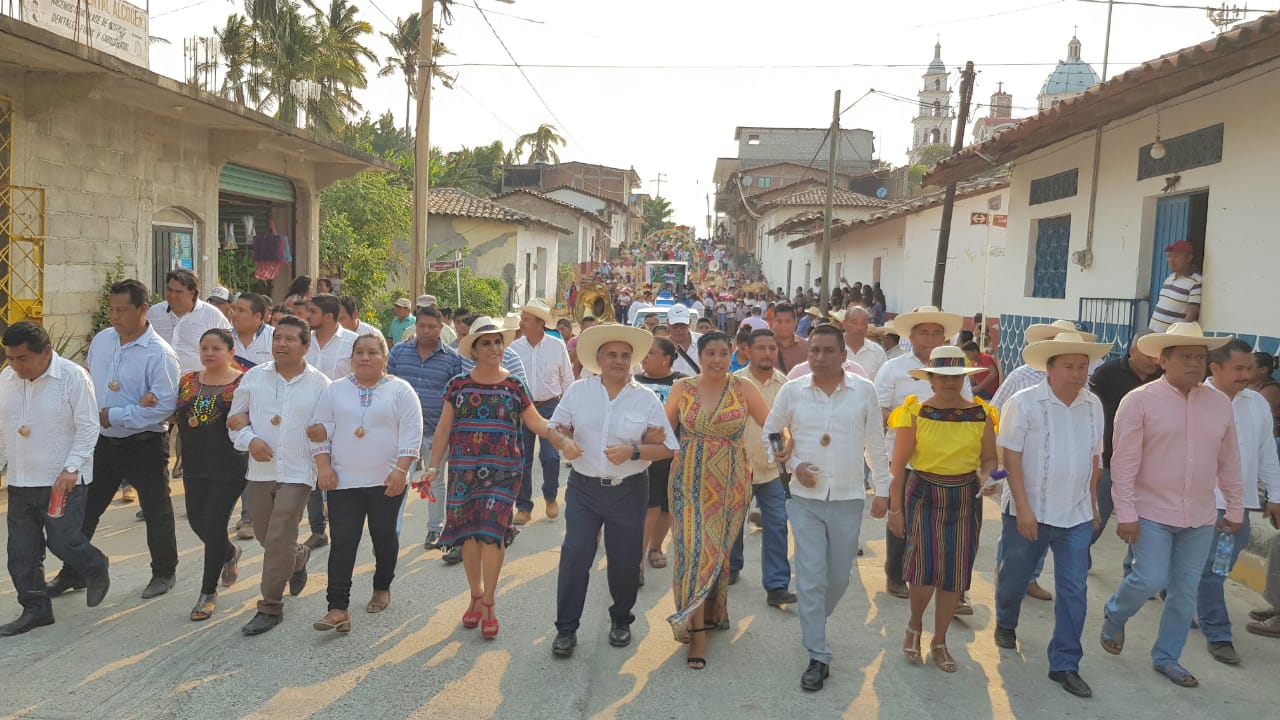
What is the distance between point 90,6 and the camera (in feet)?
36.9

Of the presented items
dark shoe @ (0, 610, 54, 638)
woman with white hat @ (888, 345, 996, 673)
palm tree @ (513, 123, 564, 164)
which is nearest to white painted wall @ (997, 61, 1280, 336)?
woman with white hat @ (888, 345, 996, 673)

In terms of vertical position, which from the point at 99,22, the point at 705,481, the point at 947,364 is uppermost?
the point at 99,22

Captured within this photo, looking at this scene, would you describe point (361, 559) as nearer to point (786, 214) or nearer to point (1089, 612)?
point (1089, 612)

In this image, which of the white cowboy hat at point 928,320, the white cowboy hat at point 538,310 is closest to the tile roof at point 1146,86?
the white cowboy hat at point 928,320

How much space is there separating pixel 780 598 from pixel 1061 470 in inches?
74.9

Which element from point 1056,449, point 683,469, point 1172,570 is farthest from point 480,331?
point 1172,570

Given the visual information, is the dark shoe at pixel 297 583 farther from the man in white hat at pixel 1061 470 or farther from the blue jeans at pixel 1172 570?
the blue jeans at pixel 1172 570

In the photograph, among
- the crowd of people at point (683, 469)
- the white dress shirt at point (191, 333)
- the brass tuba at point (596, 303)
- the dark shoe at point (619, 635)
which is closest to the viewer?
the crowd of people at point (683, 469)

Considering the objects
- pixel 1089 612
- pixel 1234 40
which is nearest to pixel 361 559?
pixel 1089 612

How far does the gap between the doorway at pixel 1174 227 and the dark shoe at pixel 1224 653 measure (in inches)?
190

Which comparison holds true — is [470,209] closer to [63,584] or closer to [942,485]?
[63,584]

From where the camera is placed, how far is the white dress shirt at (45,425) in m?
5.29

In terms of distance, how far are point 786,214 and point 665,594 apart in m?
39.2

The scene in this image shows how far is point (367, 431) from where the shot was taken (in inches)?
211
